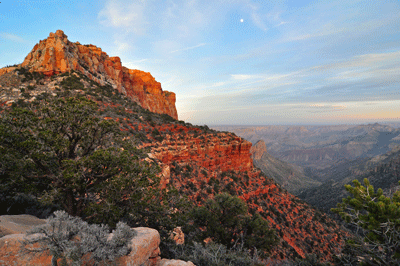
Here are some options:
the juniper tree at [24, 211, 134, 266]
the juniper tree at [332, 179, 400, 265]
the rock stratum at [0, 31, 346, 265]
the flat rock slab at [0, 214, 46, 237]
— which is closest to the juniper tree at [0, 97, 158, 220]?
the flat rock slab at [0, 214, 46, 237]

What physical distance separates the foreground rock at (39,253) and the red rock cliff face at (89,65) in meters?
38.7

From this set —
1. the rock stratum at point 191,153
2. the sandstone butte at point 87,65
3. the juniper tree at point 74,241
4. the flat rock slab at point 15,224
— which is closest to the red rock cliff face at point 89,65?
the sandstone butte at point 87,65

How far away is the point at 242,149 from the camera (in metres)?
38.8

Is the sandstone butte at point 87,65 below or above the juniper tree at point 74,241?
above

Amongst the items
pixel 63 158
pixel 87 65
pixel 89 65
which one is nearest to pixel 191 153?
pixel 63 158

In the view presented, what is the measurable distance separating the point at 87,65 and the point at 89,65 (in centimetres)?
77

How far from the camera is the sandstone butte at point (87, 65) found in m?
34.2

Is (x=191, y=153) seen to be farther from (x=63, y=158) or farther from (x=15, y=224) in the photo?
(x=15, y=224)

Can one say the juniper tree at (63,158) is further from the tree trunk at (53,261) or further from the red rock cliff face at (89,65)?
the red rock cliff face at (89,65)

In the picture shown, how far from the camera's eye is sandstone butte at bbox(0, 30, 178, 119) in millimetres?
34156

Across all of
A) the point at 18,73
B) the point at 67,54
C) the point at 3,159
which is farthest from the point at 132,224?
the point at 67,54

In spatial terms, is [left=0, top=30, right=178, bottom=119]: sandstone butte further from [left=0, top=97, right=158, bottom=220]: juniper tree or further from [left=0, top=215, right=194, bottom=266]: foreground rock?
[left=0, top=215, right=194, bottom=266]: foreground rock

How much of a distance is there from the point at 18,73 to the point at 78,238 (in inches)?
1631

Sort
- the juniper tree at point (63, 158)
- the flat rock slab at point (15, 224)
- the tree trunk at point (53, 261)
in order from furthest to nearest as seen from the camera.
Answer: the juniper tree at point (63, 158) → the flat rock slab at point (15, 224) → the tree trunk at point (53, 261)
